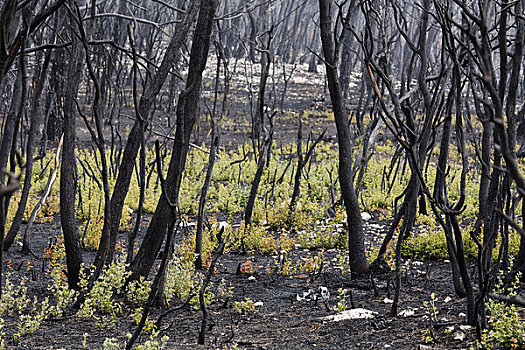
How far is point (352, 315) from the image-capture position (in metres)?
3.35

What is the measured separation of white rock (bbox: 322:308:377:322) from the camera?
3314 mm

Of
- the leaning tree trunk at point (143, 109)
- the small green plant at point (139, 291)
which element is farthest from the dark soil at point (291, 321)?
the leaning tree trunk at point (143, 109)

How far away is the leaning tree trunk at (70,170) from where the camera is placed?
13.3ft

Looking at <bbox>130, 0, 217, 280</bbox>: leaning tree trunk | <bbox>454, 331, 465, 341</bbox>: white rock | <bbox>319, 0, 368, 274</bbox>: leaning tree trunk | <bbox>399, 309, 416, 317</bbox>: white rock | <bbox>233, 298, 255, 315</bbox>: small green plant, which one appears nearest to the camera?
<bbox>454, 331, 465, 341</bbox>: white rock

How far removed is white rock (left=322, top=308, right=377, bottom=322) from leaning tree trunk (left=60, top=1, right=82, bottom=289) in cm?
203

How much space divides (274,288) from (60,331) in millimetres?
1925

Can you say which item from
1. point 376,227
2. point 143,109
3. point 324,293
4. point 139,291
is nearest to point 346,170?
point 324,293

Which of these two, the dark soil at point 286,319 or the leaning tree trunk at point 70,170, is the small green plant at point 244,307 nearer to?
the dark soil at point 286,319

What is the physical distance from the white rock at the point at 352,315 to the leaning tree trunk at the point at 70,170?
2031 mm

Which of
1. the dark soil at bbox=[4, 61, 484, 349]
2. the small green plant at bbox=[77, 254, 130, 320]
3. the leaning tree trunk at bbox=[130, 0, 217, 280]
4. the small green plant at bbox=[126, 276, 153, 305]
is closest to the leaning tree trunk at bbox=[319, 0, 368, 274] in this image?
the dark soil at bbox=[4, 61, 484, 349]

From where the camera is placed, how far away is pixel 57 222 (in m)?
7.24

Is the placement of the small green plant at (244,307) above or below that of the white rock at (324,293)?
below

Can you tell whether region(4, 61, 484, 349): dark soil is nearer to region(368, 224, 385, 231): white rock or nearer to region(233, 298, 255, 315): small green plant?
region(233, 298, 255, 315): small green plant

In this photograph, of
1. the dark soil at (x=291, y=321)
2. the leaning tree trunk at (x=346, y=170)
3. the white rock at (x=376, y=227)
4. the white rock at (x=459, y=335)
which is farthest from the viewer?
the white rock at (x=376, y=227)
